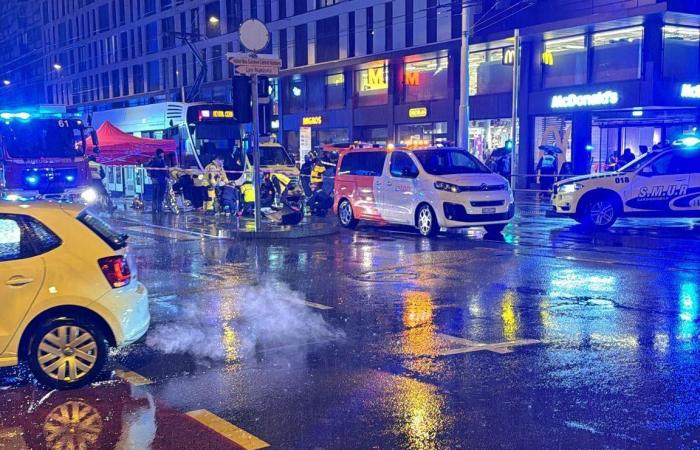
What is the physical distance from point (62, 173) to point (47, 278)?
17.1 m

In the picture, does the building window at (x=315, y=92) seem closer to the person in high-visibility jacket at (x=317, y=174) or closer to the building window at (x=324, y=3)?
the building window at (x=324, y=3)

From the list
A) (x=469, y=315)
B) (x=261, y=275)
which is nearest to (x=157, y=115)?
(x=261, y=275)

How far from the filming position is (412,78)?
38844 mm

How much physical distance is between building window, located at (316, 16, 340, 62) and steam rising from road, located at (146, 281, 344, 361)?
116 ft

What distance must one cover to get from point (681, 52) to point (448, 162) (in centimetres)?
1776

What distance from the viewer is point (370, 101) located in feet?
135

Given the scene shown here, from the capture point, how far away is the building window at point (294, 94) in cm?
4644

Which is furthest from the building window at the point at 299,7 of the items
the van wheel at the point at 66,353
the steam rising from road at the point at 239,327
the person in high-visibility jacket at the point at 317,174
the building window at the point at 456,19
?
the van wheel at the point at 66,353

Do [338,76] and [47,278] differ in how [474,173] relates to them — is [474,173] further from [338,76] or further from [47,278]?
[338,76]

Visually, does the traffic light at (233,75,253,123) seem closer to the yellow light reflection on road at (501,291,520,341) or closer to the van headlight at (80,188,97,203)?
the yellow light reflection on road at (501,291,520,341)

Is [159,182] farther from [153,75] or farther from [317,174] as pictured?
[153,75]

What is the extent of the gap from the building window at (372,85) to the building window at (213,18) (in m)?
15.6

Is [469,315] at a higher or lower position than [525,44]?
lower

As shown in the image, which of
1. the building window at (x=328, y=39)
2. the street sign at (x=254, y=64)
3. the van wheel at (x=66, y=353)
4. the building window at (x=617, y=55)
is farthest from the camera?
the building window at (x=328, y=39)
